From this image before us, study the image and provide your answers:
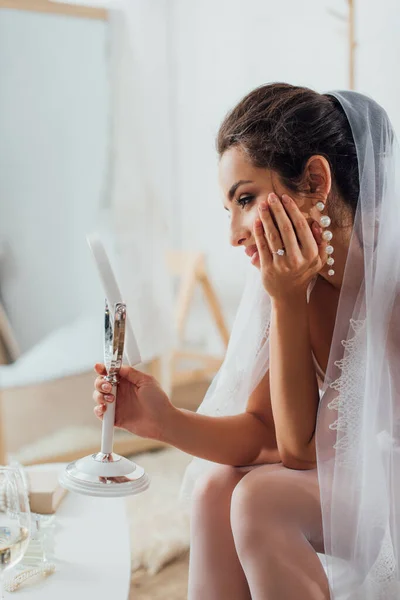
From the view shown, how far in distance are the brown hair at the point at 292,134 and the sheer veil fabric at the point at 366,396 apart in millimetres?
30

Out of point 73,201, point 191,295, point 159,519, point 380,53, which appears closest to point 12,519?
point 159,519

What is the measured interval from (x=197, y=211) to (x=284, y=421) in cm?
272

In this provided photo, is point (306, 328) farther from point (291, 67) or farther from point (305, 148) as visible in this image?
point (291, 67)

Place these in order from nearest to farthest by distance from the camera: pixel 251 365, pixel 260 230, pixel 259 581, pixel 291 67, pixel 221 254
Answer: pixel 259 581 → pixel 260 230 → pixel 251 365 → pixel 291 67 → pixel 221 254

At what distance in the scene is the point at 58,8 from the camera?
2.31m

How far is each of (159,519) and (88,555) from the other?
944 mm

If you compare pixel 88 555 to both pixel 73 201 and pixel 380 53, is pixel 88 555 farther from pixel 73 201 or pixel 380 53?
pixel 73 201

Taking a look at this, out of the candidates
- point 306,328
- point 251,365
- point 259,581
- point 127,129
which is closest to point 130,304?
point 127,129

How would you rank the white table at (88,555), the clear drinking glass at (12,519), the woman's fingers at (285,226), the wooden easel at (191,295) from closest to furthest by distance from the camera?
the clear drinking glass at (12,519) < the white table at (88,555) < the woman's fingers at (285,226) < the wooden easel at (191,295)

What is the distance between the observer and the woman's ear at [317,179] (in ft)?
3.62

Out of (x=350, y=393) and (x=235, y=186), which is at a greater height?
(x=235, y=186)

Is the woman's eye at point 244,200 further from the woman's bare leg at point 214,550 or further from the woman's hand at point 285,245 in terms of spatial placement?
the woman's bare leg at point 214,550

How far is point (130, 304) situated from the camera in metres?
2.45

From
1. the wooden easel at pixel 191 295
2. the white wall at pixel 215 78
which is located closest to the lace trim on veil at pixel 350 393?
the wooden easel at pixel 191 295
